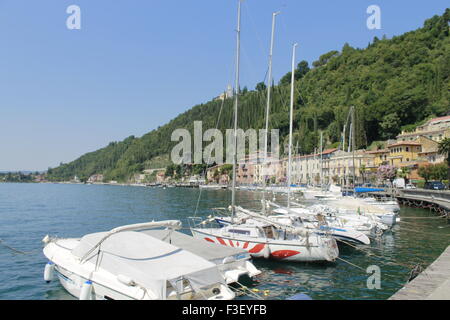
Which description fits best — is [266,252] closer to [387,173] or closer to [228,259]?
[228,259]

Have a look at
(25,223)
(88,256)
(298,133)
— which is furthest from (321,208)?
(298,133)

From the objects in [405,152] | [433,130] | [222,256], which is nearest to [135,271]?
[222,256]

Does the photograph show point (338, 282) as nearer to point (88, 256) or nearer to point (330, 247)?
point (330, 247)

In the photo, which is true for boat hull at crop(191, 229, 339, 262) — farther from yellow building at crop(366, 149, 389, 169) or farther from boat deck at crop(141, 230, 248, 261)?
yellow building at crop(366, 149, 389, 169)

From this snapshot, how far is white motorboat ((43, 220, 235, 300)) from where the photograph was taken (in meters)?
10.9

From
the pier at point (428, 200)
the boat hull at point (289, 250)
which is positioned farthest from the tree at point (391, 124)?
the boat hull at point (289, 250)

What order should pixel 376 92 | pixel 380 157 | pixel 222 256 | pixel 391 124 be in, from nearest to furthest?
pixel 222 256 < pixel 380 157 < pixel 391 124 < pixel 376 92

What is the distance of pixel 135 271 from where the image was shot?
11.4 meters

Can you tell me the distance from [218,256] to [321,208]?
73.7 ft

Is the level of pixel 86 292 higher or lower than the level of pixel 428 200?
lower

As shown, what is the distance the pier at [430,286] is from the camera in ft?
34.7

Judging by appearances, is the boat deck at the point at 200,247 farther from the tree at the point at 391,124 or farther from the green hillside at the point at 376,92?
the tree at the point at 391,124

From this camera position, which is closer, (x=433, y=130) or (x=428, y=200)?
(x=428, y=200)

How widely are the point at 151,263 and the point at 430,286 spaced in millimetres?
9596
